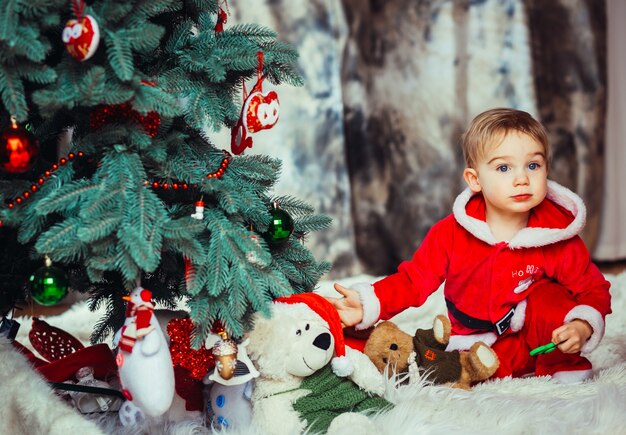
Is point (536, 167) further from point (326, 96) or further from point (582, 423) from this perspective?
point (326, 96)

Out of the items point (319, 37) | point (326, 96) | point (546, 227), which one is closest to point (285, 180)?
point (326, 96)

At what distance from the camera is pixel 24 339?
1779 mm

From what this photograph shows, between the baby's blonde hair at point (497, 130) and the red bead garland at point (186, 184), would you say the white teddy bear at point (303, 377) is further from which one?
the baby's blonde hair at point (497, 130)

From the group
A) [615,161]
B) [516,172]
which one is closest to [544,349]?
[516,172]

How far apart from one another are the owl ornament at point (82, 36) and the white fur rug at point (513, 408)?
48 centimetres

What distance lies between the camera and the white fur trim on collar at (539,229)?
1388mm

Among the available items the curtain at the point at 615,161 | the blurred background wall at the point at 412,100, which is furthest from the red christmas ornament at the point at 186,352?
the curtain at the point at 615,161

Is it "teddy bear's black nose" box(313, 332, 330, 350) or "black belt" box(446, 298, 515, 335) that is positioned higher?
"teddy bear's black nose" box(313, 332, 330, 350)

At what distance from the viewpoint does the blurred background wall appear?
2.52m

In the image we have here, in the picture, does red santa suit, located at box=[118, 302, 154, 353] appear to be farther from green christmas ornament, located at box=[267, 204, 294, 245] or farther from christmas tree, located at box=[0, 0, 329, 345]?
green christmas ornament, located at box=[267, 204, 294, 245]

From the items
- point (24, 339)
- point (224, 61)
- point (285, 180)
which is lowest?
point (24, 339)

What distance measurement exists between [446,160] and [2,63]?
180 centimetres

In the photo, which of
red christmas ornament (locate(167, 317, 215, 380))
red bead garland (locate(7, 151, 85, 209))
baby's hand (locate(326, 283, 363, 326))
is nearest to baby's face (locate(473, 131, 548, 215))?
baby's hand (locate(326, 283, 363, 326))

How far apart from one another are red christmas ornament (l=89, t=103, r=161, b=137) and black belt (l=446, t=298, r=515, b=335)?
26.8 inches
